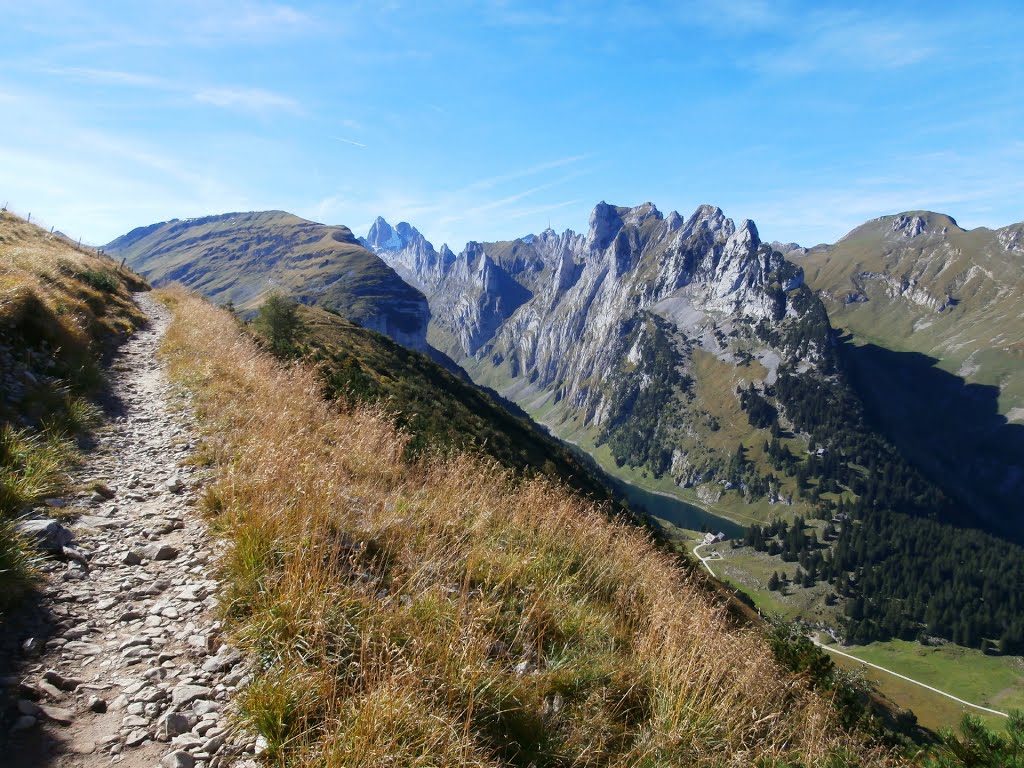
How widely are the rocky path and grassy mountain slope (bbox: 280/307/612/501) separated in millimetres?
17196

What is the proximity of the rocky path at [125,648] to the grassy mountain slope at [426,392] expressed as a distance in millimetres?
17196

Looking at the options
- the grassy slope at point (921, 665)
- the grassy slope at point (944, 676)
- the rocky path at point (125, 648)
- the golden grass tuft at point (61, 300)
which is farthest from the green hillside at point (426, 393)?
the grassy slope at point (944, 676)

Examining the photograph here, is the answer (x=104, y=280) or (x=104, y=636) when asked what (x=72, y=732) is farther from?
(x=104, y=280)

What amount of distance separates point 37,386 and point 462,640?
12.8 metres

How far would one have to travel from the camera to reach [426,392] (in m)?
44.3

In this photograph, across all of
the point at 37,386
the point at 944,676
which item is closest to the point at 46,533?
the point at 37,386

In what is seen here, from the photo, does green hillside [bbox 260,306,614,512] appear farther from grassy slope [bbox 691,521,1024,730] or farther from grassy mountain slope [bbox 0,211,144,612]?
grassy slope [bbox 691,521,1024,730]

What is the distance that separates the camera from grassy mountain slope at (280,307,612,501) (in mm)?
33875

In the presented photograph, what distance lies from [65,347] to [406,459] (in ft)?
39.5

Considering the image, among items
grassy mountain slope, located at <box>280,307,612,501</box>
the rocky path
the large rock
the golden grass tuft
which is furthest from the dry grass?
grassy mountain slope, located at <box>280,307,612,501</box>

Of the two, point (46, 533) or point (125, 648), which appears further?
point (46, 533)

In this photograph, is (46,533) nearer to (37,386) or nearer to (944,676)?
(37,386)

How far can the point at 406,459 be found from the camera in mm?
11789

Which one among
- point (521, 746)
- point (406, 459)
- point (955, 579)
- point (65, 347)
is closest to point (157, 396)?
point (65, 347)
